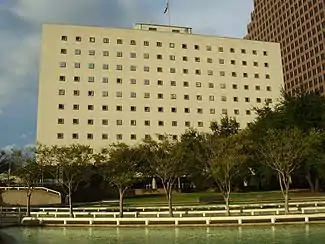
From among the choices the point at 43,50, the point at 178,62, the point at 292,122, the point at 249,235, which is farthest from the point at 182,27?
the point at 249,235

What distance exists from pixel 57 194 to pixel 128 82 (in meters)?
40.5

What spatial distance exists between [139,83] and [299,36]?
8736 centimetres

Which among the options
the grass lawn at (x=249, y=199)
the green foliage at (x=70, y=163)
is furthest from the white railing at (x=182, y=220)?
the grass lawn at (x=249, y=199)

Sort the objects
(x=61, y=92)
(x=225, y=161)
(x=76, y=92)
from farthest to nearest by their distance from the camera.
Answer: (x=76, y=92) < (x=61, y=92) < (x=225, y=161)

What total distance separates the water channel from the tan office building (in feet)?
199

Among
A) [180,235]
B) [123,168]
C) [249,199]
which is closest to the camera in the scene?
[180,235]

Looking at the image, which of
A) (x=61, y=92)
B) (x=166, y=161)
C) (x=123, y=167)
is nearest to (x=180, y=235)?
(x=166, y=161)

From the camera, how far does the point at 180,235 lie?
2595 cm

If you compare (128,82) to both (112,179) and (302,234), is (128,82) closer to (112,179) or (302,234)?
(112,179)

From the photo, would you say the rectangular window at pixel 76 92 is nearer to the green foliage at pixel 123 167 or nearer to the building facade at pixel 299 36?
the green foliage at pixel 123 167

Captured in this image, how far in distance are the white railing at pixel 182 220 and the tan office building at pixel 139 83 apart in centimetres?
5605

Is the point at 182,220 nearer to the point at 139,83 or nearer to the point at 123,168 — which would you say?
the point at 123,168

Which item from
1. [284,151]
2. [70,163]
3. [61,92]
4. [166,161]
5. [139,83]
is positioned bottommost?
[166,161]

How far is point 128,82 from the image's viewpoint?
96062 mm
